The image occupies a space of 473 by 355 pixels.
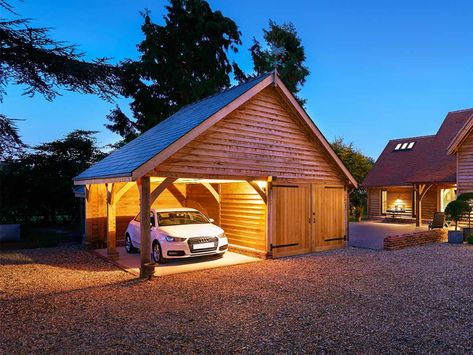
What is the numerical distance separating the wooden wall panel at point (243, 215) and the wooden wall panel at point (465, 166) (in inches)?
472

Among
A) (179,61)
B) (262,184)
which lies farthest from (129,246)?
(179,61)

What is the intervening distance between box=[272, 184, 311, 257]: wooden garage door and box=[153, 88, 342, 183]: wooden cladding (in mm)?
539

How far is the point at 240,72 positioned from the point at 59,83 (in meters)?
27.3

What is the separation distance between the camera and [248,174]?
10703 mm

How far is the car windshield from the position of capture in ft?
35.0

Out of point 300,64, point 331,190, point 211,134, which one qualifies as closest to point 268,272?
point 211,134

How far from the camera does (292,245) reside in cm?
1169

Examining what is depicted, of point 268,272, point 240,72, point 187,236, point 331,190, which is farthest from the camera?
point 240,72

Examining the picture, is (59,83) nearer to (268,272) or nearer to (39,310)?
(39,310)

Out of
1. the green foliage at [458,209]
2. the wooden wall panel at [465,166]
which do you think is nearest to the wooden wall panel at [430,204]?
the wooden wall panel at [465,166]

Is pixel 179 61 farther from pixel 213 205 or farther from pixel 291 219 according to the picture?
pixel 291 219

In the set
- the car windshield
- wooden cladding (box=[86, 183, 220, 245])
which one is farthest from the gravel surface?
wooden cladding (box=[86, 183, 220, 245])

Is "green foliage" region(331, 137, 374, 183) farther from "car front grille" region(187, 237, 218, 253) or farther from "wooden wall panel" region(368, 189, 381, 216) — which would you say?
"car front grille" region(187, 237, 218, 253)

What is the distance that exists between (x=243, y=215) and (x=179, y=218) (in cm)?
259
